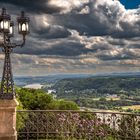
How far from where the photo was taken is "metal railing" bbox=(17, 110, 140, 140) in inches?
564

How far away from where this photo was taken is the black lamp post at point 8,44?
13000mm

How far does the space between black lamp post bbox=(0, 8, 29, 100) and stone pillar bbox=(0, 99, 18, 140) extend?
0.25 meters

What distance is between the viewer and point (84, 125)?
1544 cm

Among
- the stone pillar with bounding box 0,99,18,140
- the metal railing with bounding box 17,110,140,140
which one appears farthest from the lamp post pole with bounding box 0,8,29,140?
the metal railing with bounding box 17,110,140,140

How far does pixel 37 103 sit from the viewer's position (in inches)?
1714

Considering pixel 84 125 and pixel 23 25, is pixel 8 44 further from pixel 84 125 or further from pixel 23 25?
pixel 84 125

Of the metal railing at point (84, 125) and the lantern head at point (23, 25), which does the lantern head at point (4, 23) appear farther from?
the metal railing at point (84, 125)

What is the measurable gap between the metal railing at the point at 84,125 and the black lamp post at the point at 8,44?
64.3 inches

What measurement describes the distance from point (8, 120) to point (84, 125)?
11.3ft

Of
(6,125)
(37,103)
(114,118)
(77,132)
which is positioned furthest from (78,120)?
(37,103)

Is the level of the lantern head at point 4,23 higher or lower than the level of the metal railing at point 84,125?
higher

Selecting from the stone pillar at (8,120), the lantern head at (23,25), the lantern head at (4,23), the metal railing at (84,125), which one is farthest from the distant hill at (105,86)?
the lantern head at (4,23)

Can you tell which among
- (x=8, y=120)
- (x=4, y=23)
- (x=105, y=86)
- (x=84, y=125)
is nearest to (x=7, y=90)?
(x=8, y=120)

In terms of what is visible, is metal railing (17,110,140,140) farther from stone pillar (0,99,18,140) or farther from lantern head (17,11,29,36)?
lantern head (17,11,29,36)
